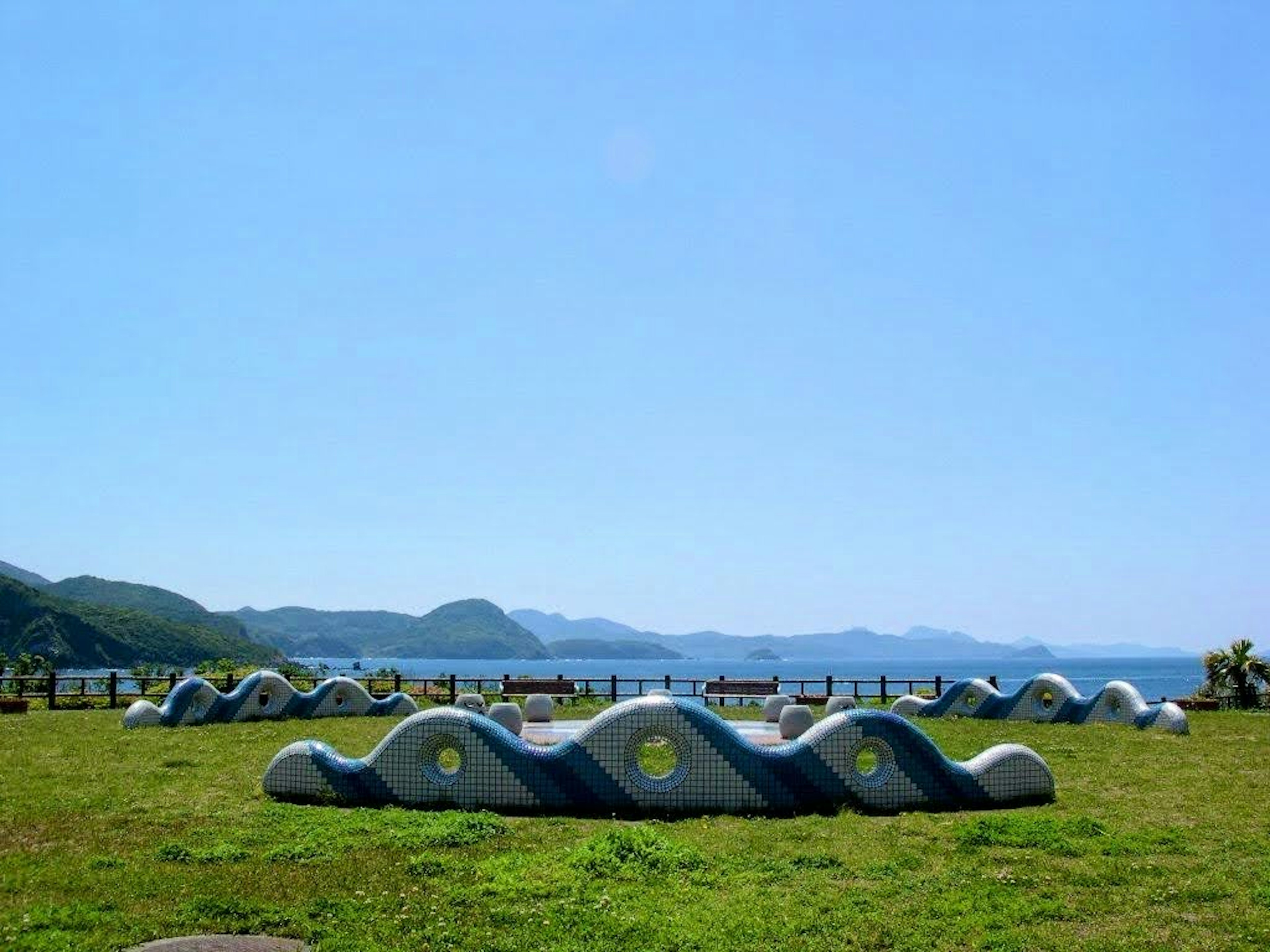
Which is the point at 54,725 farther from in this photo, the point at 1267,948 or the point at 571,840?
the point at 1267,948

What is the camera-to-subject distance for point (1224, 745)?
21922 millimetres

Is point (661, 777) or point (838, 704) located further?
point (838, 704)

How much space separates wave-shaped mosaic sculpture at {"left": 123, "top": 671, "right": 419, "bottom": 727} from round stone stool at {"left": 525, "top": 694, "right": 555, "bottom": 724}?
12.1ft

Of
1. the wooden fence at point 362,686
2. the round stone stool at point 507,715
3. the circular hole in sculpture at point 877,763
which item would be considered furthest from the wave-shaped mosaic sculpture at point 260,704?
the circular hole in sculpture at point 877,763

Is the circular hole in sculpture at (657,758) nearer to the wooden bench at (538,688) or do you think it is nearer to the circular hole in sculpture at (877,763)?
the circular hole in sculpture at (877,763)

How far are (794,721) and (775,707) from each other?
447 centimetres

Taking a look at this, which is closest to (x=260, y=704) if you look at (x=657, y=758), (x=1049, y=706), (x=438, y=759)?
(x=657, y=758)

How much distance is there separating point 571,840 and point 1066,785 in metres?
8.60

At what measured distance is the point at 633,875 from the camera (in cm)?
998

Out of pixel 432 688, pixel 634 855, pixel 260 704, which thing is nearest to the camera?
pixel 634 855

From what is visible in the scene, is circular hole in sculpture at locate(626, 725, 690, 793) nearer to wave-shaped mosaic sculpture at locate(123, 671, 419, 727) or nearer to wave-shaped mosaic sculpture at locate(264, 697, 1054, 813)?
wave-shaped mosaic sculpture at locate(264, 697, 1054, 813)

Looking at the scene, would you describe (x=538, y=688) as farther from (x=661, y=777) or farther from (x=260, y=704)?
(x=661, y=777)

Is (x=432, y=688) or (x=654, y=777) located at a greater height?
(x=654, y=777)

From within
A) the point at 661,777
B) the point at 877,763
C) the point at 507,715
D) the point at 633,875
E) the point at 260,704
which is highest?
the point at 877,763
